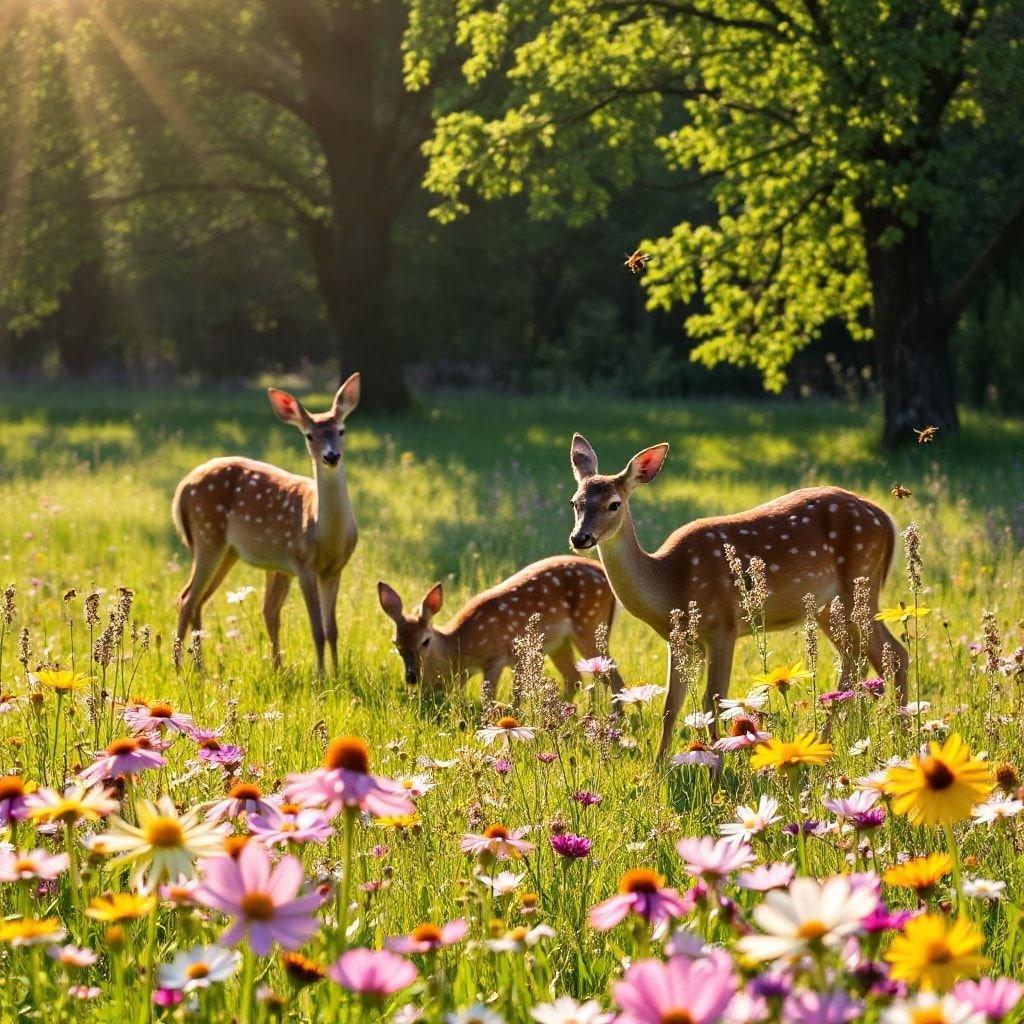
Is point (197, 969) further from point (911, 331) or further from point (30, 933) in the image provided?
point (911, 331)

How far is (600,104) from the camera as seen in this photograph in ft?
58.6

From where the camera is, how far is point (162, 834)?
209cm

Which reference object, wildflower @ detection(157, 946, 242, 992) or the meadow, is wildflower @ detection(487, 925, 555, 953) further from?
wildflower @ detection(157, 946, 242, 992)

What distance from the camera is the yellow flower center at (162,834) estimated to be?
2092 mm

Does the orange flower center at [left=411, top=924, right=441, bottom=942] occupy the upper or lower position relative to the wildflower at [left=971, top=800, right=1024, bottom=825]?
upper

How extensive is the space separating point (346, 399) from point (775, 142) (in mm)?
11107

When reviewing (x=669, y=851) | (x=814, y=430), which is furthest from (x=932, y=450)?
(x=669, y=851)

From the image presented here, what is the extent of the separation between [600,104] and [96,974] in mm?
16119

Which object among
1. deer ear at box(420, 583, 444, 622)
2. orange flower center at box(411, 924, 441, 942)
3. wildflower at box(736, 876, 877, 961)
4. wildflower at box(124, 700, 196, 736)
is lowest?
deer ear at box(420, 583, 444, 622)

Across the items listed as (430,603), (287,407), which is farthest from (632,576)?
(287,407)

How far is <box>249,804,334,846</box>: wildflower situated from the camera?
7.88ft

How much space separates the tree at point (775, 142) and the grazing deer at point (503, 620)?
951 cm

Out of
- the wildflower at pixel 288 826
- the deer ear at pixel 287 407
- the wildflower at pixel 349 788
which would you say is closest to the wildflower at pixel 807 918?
the wildflower at pixel 349 788

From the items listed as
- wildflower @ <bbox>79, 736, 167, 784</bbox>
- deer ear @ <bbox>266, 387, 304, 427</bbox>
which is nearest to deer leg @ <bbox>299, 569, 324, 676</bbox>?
deer ear @ <bbox>266, 387, 304, 427</bbox>
